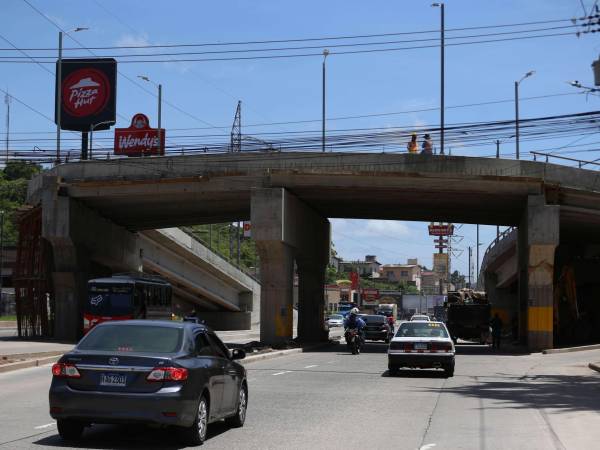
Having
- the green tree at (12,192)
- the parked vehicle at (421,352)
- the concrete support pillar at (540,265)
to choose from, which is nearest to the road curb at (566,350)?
the concrete support pillar at (540,265)

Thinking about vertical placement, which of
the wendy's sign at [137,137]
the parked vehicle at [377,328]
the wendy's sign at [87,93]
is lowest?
the parked vehicle at [377,328]

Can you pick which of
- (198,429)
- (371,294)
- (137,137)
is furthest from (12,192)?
(198,429)

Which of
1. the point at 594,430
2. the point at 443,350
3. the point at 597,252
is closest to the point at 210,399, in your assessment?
the point at 594,430

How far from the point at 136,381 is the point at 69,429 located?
1312mm

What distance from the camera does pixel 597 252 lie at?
54781 millimetres

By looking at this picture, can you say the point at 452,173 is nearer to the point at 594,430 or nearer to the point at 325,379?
the point at 325,379

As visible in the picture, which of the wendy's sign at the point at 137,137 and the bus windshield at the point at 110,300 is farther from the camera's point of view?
the wendy's sign at the point at 137,137

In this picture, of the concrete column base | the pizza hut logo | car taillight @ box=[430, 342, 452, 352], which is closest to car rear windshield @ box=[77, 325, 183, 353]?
car taillight @ box=[430, 342, 452, 352]

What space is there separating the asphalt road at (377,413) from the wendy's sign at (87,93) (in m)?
31.0

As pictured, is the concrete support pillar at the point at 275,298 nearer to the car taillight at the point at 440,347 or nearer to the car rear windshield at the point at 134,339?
the car taillight at the point at 440,347

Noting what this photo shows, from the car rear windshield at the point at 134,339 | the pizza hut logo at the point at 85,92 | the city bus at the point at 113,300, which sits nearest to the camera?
the car rear windshield at the point at 134,339

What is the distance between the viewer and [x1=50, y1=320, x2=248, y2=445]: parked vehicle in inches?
403

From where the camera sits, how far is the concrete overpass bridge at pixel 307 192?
39.5 m

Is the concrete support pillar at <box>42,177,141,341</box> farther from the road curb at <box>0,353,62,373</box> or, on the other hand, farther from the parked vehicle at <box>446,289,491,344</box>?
the parked vehicle at <box>446,289,491,344</box>
